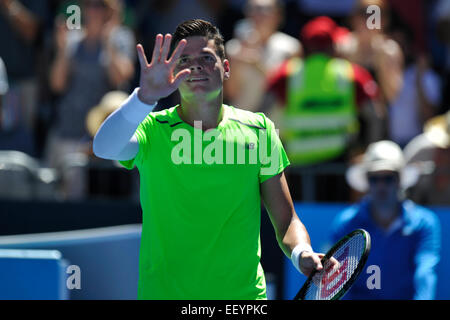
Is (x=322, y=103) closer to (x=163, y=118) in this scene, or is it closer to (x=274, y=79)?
(x=274, y=79)

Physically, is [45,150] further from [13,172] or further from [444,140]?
[444,140]

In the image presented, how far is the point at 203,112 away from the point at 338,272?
826 millimetres

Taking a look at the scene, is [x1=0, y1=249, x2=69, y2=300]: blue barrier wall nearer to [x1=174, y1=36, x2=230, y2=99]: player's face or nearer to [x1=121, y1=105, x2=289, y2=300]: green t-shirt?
[x1=121, y1=105, x2=289, y2=300]: green t-shirt

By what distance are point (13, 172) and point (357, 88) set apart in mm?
2914

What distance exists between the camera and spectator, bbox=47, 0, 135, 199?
816 cm

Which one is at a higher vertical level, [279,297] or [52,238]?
[52,238]

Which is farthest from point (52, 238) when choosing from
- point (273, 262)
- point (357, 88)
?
point (357, 88)

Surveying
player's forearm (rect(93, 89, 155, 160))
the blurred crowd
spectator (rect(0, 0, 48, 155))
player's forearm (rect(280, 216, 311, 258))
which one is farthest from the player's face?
spectator (rect(0, 0, 48, 155))

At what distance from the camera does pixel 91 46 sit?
8.23 meters

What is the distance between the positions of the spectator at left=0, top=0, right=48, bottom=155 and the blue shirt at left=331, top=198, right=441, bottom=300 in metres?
3.86

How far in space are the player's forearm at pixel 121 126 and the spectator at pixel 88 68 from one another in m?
4.60

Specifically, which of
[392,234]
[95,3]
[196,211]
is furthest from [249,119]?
[95,3]

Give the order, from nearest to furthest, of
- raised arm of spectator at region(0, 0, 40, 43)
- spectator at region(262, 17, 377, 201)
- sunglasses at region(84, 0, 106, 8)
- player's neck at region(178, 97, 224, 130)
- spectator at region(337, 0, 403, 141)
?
1. player's neck at region(178, 97, 224, 130)
2. spectator at region(262, 17, 377, 201)
3. spectator at region(337, 0, 403, 141)
4. sunglasses at region(84, 0, 106, 8)
5. raised arm of spectator at region(0, 0, 40, 43)

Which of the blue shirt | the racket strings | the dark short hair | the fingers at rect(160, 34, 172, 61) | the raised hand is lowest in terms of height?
the blue shirt
